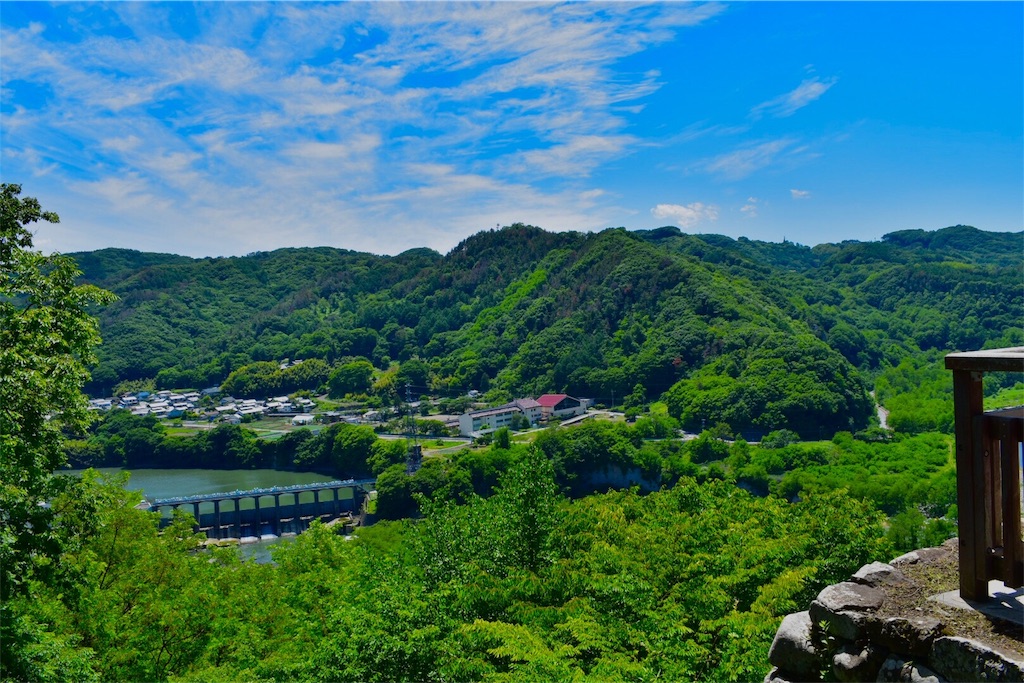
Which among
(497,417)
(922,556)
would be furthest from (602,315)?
(922,556)

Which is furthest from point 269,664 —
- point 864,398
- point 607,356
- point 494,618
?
point 607,356

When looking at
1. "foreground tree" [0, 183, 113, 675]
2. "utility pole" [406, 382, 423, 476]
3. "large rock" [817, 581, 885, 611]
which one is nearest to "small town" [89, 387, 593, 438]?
"utility pole" [406, 382, 423, 476]

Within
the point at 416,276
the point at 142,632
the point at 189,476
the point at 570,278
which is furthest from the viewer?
the point at 416,276

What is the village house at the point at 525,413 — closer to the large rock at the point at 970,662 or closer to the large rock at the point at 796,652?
the large rock at the point at 796,652

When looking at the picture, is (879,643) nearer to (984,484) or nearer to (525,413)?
(984,484)

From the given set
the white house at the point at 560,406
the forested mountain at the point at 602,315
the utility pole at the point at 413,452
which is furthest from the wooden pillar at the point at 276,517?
the forested mountain at the point at 602,315

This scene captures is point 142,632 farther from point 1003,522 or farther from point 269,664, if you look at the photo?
point 1003,522
